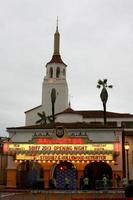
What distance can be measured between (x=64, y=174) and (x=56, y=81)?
5518 cm

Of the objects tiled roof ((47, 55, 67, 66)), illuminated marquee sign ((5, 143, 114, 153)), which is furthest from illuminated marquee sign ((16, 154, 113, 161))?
tiled roof ((47, 55, 67, 66))

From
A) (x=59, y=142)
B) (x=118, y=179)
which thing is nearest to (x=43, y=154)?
(x=59, y=142)

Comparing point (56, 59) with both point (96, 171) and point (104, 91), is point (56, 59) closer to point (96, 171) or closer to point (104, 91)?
point (104, 91)

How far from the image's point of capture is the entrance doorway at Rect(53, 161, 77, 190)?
3941 cm

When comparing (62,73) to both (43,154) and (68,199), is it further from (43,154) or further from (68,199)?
(68,199)

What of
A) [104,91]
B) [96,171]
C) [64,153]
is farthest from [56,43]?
[64,153]

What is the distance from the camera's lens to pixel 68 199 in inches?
1021

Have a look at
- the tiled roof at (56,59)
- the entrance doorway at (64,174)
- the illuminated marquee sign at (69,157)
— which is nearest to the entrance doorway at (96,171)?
the entrance doorway at (64,174)

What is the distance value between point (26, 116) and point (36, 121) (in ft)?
15.0

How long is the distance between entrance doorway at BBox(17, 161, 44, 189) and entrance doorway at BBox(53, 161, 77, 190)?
1.49 metres

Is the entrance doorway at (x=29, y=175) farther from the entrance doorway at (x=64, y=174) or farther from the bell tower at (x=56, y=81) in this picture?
the bell tower at (x=56, y=81)

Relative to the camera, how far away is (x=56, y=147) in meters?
37.7

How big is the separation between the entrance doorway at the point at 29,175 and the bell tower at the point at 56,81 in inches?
1905

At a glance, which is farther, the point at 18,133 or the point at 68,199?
the point at 18,133
